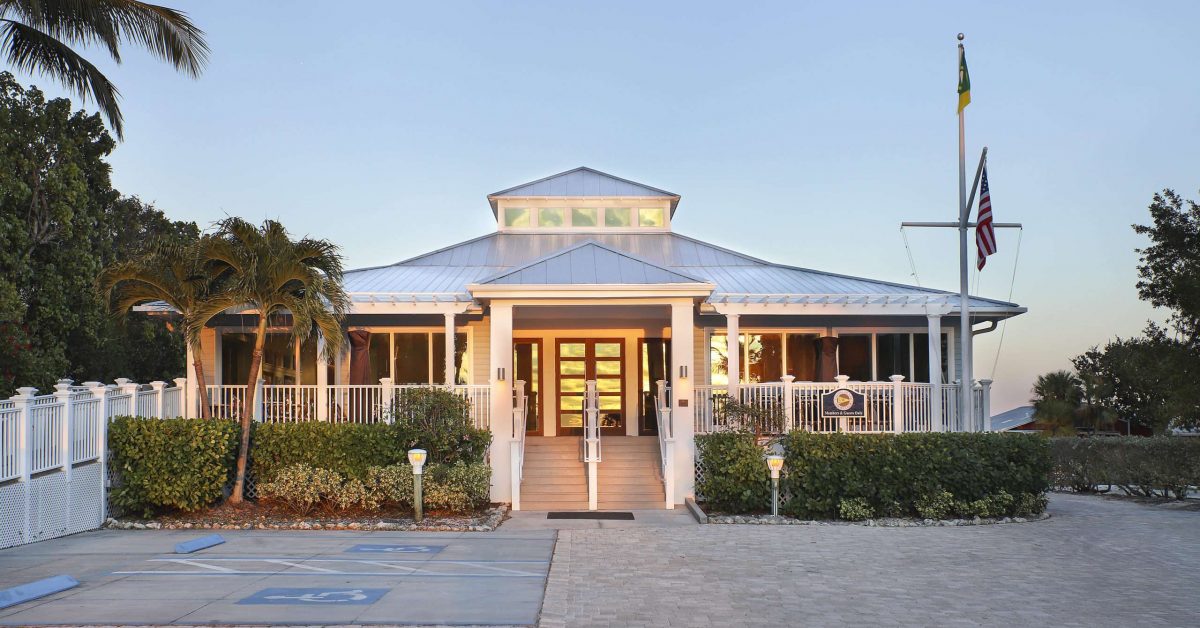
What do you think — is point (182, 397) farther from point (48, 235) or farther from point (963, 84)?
point (963, 84)

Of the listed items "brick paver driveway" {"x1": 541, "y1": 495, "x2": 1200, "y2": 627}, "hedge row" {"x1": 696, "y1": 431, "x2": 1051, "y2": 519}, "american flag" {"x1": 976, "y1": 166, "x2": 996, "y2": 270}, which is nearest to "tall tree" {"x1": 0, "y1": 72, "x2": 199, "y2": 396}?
"hedge row" {"x1": 696, "y1": 431, "x2": 1051, "y2": 519}

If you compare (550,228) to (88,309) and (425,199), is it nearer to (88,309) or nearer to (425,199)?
(425,199)

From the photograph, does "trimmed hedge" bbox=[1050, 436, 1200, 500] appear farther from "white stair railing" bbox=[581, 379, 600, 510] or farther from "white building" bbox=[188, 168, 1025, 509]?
"white stair railing" bbox=[581, 379, 600, 510]

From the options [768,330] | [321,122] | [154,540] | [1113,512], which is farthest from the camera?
[321,122]

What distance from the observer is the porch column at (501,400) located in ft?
56.2

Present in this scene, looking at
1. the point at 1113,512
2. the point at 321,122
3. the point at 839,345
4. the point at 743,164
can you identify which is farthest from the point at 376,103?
the point at 1113,512

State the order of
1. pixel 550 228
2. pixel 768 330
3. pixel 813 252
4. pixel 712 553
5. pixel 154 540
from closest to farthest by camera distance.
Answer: pixel 712 553, pixel 154 540, pixel 768 330, pixel 550 228, pixel 813 252

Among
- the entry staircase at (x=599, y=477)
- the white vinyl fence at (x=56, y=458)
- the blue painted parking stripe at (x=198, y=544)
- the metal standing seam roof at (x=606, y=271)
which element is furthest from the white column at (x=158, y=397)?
the entry staircase at (x=599, y=477)

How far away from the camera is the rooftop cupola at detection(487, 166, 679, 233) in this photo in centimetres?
2509

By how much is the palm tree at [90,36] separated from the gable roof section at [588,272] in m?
6.04

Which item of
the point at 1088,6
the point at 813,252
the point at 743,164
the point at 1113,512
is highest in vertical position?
the point at 1088,6

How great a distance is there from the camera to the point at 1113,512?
17812 mm

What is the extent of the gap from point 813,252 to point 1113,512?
1302cm

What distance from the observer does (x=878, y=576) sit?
10.4m
